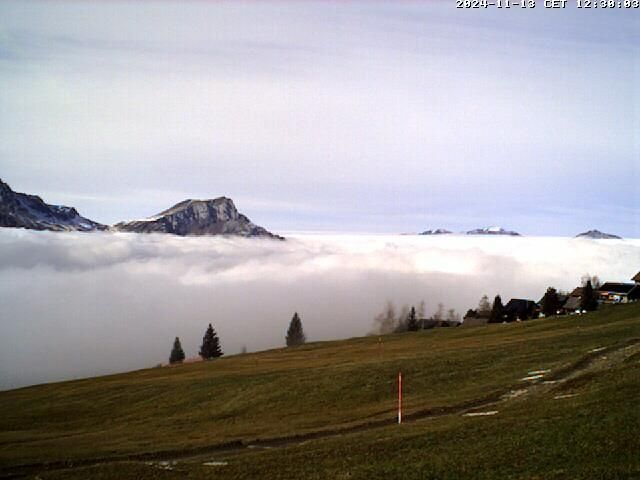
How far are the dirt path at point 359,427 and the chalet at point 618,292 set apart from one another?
127 m

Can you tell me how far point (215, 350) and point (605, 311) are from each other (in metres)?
125

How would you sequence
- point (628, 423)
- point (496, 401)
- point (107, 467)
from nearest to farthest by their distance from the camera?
point (628, 423) < point (107, 467) < point (496, 401)

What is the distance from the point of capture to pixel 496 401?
43.2 meters

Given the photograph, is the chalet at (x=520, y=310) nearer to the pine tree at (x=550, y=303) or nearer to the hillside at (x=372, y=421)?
the pine tree at (x=550, y=303)

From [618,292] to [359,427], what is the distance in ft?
495

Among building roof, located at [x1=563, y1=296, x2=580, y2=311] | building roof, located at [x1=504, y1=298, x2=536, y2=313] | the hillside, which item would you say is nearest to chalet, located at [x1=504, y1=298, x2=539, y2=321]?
building roof, located at [x1=504, y1=298, x2=536, y2=313]

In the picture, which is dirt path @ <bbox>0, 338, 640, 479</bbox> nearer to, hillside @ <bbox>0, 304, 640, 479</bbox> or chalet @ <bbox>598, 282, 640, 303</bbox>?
hillside @ <bbox>0, 304, 640, 479</bbox>

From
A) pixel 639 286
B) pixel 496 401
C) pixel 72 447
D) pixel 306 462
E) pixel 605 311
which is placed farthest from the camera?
pixel 639 286

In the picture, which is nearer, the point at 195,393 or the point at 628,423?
the point at 628,423

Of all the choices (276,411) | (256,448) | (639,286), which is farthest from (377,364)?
(639,286)

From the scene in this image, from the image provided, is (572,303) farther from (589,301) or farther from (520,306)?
(589,301)

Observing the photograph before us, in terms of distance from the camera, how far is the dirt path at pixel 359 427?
38.6 m

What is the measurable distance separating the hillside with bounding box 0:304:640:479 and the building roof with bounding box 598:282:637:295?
9728 centimetres

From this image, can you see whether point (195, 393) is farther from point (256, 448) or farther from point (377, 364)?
point (256, 448)
